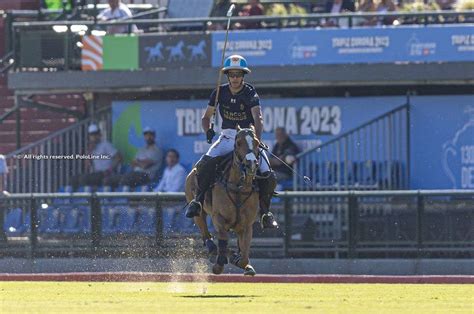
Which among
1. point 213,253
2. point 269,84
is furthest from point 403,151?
point 213,253

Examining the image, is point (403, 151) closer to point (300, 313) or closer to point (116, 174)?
point (116, 174)

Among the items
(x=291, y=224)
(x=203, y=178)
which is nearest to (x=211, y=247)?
(x=203, y=178)

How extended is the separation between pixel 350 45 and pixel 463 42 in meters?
1.95

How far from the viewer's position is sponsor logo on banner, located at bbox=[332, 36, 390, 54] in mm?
24781

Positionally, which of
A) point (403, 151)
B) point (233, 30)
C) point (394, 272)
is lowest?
point (394, 272)

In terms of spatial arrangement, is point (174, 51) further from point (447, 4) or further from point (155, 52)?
point (447, 4)

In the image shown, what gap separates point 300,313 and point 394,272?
29.8 ft

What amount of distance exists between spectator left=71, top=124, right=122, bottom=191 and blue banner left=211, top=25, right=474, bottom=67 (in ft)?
8.40

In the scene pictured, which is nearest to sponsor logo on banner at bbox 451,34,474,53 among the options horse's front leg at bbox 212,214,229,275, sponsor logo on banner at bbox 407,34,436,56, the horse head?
sponsor logo on banner at bbox 407,34,436,56

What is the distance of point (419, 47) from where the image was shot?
24578 millimetres

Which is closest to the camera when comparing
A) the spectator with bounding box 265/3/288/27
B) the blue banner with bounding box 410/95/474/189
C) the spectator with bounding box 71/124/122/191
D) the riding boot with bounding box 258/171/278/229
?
the riding boot with bounding box 258/171/278/229

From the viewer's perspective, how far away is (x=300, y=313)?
1281cm

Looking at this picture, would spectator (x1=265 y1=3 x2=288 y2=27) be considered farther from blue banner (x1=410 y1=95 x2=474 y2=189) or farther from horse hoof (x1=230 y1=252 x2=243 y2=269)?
horse hoof (x1=230 y1=252 x2=243 y2=269)

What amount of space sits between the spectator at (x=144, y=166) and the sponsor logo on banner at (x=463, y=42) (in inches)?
223
